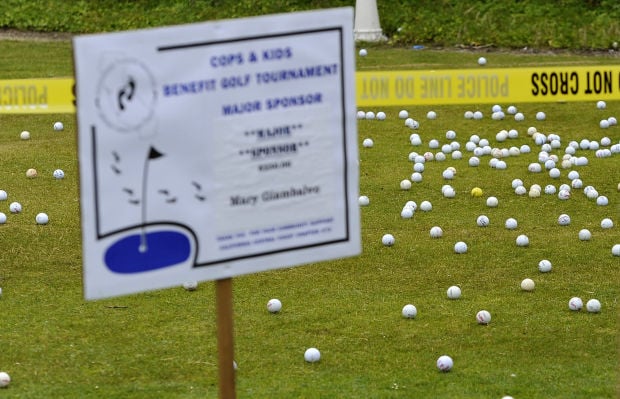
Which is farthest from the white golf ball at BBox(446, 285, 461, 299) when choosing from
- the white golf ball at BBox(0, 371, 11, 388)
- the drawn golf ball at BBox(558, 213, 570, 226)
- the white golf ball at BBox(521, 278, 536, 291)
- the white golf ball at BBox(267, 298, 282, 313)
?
the white golf ball at BBox(0, 371, 11, 388)

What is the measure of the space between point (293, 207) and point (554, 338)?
11.2ft

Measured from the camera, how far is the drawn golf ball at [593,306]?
864 cm

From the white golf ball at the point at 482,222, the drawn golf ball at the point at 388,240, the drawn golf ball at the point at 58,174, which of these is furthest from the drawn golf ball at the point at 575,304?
the drawn golf ball at the point at 58,174

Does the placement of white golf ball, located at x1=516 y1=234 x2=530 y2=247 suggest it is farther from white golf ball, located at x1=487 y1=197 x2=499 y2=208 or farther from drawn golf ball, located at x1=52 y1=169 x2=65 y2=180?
drawn golf ball, located at x1=52 y1=169 x2=65 y2=180

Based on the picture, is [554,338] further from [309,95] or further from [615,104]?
[615,104]

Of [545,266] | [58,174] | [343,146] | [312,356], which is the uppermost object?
[343,146]

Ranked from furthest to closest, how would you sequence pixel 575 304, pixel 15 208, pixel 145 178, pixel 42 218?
A: 1. pixel 15 208
2. pixel 42 218
3. pixel 575 304
4. pixel 145 178

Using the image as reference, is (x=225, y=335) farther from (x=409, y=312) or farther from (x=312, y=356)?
(x=409, y=312)

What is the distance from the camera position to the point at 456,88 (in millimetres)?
9703

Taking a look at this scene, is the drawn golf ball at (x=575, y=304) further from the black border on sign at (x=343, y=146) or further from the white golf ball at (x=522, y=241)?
the black border on sign at (x=343, y=146)

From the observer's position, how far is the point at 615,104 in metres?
16.8

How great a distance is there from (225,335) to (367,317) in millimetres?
3363

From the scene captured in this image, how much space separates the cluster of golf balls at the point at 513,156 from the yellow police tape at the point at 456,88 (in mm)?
1294

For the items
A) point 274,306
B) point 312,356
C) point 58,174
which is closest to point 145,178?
point 312,356
